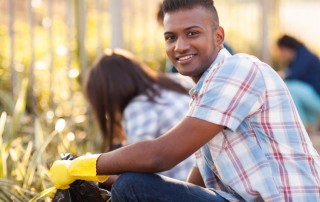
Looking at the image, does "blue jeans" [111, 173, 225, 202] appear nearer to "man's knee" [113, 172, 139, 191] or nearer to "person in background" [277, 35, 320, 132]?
"man's knee" [113, 172, 139, 191]

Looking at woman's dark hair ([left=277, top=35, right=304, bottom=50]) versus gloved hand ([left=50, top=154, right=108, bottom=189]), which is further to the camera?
woman's dark hair ([left=277, top=35, right=304, bottom=50])

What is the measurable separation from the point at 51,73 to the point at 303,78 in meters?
3.17

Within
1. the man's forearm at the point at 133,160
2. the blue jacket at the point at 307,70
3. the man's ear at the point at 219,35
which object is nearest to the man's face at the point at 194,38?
the man's ear at the point at 219,35

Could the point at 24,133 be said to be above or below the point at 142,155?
below

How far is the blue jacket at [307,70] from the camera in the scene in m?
8.34

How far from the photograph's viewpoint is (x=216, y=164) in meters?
3.18

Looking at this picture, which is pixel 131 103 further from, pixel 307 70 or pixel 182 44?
pixel 307 70

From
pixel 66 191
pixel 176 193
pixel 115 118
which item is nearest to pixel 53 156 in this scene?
pixel 115 118

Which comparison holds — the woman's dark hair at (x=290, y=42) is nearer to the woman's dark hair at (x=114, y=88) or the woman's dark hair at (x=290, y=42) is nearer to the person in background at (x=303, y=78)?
the person in background at (x=303, y=78)

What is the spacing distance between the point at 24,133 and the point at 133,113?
114cm

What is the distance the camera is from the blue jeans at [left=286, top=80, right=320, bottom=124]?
8000 mm

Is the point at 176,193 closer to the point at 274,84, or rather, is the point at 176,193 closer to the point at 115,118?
the point at 274,84

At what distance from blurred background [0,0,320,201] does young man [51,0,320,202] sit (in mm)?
667

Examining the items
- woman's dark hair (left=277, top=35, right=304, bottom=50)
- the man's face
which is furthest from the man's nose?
woman's dark hair (left=277, top=35, right=304, bottom=50)
